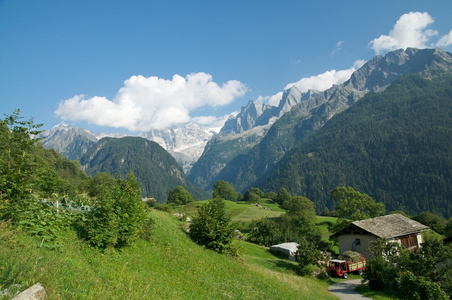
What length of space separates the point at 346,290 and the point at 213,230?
16674 mm

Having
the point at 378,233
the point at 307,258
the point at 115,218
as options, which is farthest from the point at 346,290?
the point at 115,218

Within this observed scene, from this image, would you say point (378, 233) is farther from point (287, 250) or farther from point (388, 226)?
point (287, 250)

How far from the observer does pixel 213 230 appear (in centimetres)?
1950

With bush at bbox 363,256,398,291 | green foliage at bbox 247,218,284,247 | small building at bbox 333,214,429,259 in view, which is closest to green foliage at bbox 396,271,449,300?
bush at bbox 363,256,398,291

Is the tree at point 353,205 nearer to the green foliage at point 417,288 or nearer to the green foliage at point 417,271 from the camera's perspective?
the green foliage at point 417,271

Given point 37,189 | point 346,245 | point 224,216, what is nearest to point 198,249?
point 224,216

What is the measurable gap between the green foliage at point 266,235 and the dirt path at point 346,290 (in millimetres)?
22773

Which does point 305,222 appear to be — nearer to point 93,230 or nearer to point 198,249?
point 198,249

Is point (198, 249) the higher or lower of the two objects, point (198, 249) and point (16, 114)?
the lower

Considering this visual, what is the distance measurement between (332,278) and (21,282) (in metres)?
35.5

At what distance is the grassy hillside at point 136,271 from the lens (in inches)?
255

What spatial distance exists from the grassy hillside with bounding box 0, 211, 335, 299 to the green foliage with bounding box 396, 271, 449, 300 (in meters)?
11.9

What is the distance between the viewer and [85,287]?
727 cm

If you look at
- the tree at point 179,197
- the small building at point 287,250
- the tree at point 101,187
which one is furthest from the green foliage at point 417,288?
the tree at point 179,197
